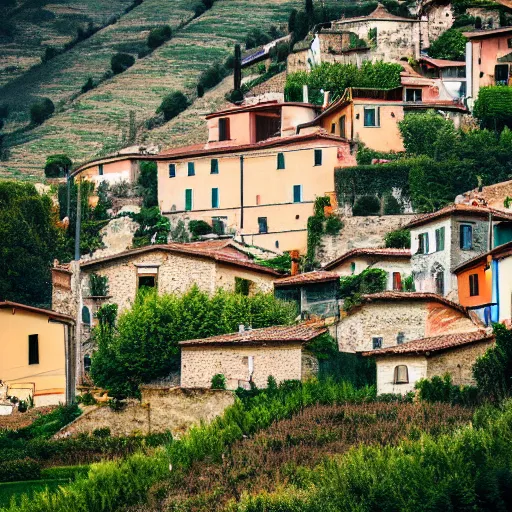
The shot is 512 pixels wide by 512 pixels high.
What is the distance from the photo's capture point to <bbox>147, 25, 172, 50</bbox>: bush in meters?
152

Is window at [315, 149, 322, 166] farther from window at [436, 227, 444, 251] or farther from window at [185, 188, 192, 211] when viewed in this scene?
window at [436, 227, 444, 251]

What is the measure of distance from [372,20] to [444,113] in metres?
12.6

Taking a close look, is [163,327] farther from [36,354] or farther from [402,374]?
[402,374]

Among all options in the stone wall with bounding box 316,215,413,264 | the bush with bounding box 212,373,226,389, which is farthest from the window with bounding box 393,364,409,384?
the stone wall with bounding box 316,215,413,264

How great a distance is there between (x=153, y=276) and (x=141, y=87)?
2287 inches

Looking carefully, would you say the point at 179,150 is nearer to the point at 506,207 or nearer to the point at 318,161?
the point at 318,161

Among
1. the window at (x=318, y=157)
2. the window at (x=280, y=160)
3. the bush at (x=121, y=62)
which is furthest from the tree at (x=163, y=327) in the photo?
the bush at (x=121, y=62)

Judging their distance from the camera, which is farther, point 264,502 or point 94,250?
point 94,250

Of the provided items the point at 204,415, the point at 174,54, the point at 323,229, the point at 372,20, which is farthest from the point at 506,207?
the point at 174,54

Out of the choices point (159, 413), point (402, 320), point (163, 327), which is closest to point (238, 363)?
point (159, 413)

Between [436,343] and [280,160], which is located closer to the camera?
[436,343]

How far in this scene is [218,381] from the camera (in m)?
71.6

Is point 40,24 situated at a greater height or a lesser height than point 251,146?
greater

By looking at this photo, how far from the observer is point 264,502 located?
57.4 meters
